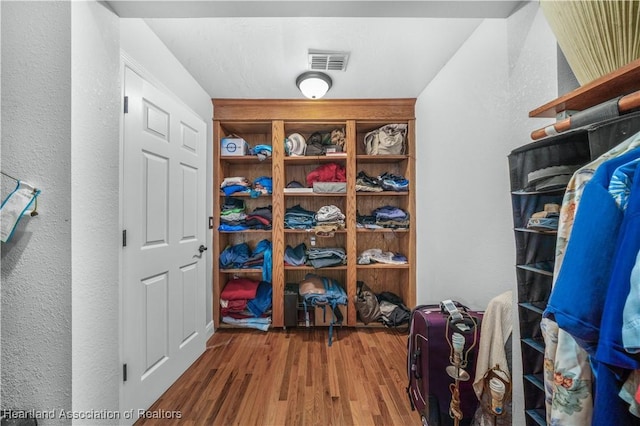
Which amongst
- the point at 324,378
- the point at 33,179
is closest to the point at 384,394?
the point at 324,378

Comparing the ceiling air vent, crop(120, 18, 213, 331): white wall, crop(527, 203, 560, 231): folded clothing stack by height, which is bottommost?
crop(527, 203, 560, 231): folded clothing stack

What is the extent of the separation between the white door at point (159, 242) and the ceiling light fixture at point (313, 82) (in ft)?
2.89

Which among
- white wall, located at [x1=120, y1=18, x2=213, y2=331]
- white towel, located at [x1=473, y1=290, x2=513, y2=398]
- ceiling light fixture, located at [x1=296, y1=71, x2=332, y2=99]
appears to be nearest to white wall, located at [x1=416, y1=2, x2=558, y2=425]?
white towel, located at [x1=473, y1=290, x2=513, y2=398]

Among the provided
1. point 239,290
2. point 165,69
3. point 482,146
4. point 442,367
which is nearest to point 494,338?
point 442,367

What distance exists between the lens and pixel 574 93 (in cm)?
68

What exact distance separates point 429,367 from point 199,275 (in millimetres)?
1697

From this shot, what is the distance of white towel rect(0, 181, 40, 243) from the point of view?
0.90 meters

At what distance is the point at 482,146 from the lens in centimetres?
141

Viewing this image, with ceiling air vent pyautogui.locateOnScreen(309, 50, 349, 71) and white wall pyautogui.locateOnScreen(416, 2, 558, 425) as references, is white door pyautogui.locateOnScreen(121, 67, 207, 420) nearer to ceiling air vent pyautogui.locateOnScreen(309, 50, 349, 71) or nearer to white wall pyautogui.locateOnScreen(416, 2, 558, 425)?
ceiling air vent pyautogui.locateOnScreen(309, 50, 349, 71)

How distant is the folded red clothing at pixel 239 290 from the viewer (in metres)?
2.37

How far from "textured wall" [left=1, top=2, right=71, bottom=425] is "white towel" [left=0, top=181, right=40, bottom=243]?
36 mm

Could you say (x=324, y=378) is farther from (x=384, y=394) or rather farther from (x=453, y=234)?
(x=453, y=234)

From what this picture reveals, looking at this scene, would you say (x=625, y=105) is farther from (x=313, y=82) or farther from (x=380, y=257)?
(x=380, y=257)

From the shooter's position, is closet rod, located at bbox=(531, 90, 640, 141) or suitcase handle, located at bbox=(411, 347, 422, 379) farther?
suitcase handle, located at bbox=(411, 347, 422, 379)
